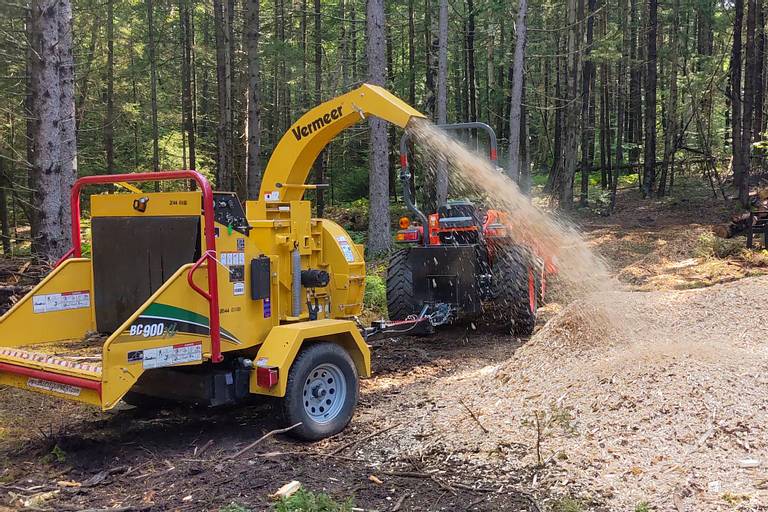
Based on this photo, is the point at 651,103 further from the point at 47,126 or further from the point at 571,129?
the point at 47,126

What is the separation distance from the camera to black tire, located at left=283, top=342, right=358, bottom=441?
5152 mm

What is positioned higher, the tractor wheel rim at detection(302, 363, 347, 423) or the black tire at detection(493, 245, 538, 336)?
the black tire at detection(493, 245, 538, 336)

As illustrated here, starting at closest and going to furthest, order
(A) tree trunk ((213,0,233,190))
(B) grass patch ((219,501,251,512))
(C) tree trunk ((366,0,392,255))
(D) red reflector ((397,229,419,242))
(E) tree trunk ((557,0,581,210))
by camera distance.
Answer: (B) grass patch ((219,501,251,512))
(D) red reflector ((397,229,419,242))
(C) tree trunk ((366,0,392,255))
(A) tree trunk ((213,0,233,190))
(E) tree trunk ((557,0,581,210))

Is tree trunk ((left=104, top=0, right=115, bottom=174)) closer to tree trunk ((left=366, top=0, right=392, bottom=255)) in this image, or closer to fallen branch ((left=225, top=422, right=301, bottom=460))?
tree trunk ((left=366, top=0, right=392, bottom=255))

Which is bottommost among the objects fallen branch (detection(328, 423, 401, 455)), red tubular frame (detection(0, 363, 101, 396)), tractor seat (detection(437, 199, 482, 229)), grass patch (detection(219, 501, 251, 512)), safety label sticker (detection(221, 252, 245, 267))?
fallen branch (detection(328, 423, 401, 455))

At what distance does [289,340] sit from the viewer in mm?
5172

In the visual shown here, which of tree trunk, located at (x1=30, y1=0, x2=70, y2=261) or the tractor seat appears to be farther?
the tractor seat

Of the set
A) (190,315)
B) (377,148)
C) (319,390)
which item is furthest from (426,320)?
(377,148)

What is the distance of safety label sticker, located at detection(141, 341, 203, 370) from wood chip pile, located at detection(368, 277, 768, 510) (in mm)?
1573

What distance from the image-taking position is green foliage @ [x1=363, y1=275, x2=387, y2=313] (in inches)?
420

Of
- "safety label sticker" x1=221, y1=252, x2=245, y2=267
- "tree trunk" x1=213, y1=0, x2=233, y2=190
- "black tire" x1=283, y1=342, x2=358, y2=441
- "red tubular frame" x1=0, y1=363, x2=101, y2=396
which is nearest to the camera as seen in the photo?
"red tubular frame" x1=0, y1=363, x2=101, y2=396

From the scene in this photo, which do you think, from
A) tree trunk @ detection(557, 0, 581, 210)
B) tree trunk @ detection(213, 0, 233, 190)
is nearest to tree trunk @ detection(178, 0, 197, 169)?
tree trunk @ detection(213, 0, 233, 190)

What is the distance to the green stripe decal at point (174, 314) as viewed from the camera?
4445 millimetres

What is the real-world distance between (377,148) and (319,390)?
999cm
